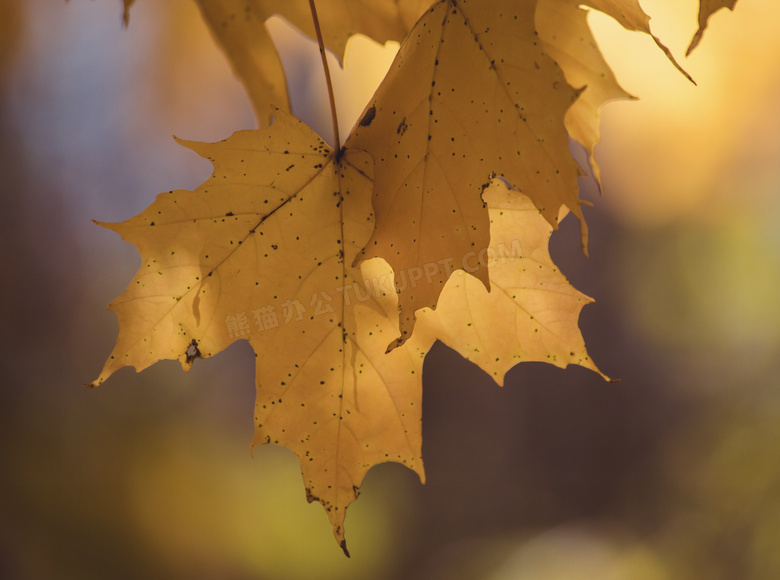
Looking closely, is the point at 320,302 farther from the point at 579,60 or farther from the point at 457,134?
the point at 579,60

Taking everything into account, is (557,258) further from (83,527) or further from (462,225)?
(83,527)

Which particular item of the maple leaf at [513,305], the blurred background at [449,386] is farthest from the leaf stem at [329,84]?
the blurred background at [449,386]

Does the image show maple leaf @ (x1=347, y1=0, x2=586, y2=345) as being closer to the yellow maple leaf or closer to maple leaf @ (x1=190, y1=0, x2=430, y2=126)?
the yellow maple leaf

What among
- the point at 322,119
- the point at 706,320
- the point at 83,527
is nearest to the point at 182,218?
the point at 322,119

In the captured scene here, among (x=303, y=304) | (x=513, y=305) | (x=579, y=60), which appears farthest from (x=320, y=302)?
(x=579, y=60)

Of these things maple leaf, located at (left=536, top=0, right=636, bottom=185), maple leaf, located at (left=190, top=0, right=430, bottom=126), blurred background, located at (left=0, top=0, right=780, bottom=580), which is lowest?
blurred background, located at (left=0, top=0, right=780, bottom=580)

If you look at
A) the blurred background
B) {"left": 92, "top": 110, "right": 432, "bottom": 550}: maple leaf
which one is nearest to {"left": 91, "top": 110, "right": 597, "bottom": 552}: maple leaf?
{"left": 92, "top": 110, "right": 432, "bottom": 550}: maple leaf
